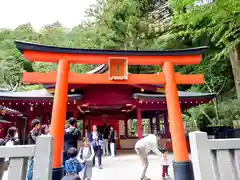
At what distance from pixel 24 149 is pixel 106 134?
8927mm

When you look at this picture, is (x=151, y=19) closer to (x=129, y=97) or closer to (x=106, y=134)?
(x=129, y=97)

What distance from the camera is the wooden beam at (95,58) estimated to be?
6.47 metres

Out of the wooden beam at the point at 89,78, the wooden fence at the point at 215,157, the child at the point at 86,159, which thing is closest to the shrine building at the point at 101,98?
the wooden beam at the point at 89,78

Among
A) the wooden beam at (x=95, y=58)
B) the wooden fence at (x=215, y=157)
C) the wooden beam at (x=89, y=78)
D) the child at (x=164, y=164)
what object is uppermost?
the wooden beam at (x=95, y=58)

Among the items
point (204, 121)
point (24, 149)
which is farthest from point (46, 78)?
point (204, 121)

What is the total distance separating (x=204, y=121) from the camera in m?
16.6

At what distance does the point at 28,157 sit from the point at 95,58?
463cm

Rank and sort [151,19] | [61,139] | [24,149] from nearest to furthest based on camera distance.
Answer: [24,149] → [61,139] → [151,19]

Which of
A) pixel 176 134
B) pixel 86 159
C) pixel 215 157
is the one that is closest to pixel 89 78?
pixel 86 159

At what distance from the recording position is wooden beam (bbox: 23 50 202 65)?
647 centimetres

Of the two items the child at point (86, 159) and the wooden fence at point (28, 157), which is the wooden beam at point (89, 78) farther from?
the wooden fence at point (28, 157)

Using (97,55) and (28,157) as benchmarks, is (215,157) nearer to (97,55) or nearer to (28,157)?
(28,157)

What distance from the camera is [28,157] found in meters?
2.62

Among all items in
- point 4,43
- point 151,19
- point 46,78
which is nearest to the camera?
point 46,78
